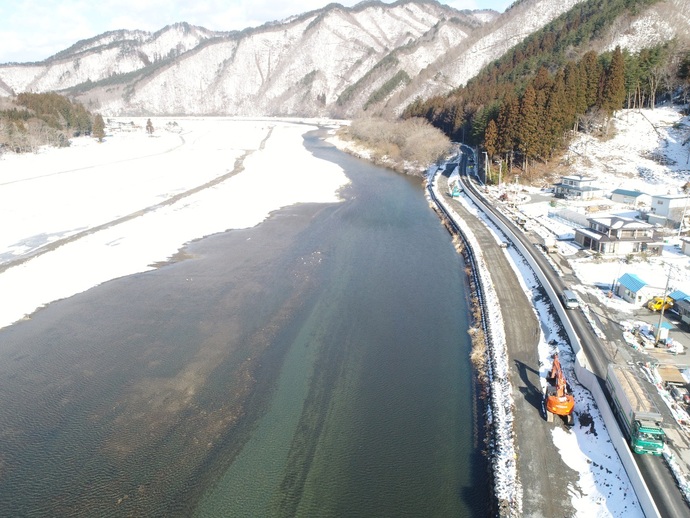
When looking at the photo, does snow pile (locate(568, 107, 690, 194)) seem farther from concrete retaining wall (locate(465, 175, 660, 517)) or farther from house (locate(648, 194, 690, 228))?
concrete retaining wall (locate(465, 175, 660, 517))

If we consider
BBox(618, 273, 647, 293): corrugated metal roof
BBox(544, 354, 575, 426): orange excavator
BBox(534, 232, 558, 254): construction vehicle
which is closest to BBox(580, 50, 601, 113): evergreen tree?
BBox(534, 232, 558, 254): construction vehicle

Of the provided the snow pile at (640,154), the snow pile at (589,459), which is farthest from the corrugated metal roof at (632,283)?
the snow pile at (640,154)

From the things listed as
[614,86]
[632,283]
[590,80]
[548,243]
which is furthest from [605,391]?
[590,80]

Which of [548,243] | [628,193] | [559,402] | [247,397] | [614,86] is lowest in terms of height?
[247,397]

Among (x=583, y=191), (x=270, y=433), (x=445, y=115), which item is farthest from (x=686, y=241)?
(x=445, y=115)

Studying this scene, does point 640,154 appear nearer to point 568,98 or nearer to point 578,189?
point 568,98

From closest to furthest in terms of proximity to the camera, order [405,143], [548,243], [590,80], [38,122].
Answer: [548,243]
[590,80]
[405,143]
[38,122]

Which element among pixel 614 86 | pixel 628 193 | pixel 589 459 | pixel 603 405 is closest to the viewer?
pixel 589 459

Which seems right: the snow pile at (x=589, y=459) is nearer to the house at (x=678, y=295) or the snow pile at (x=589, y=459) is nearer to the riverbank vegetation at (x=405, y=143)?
the house at (x=678, y=295)
